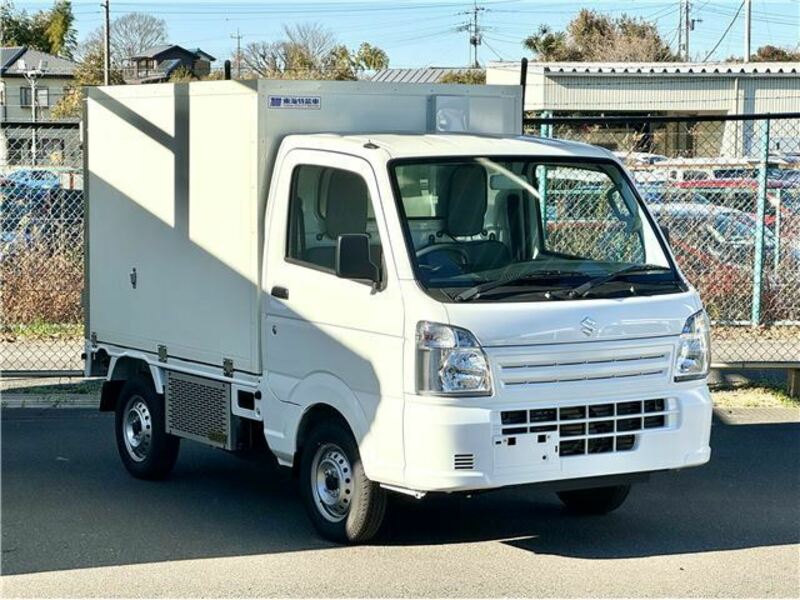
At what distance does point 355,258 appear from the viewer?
23.0ft

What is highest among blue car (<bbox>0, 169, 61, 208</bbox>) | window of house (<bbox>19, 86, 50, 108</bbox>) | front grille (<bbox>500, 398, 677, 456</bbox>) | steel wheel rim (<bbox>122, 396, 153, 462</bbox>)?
window of house (<bbox>19, 86, 50, 108</bbox>)

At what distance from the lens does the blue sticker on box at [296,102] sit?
7.93m

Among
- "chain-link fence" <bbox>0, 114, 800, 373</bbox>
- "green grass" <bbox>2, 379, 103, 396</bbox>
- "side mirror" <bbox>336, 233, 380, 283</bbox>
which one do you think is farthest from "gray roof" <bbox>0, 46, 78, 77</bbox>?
"side mirror" <bbox>336, 233, 380, 283</bbox>

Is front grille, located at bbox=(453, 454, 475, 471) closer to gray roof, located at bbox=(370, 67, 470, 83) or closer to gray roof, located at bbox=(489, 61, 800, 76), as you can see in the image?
gray roof, located at bbox=(489, 61, 800, 76)

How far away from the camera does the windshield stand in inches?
279

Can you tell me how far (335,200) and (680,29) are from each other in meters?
68.7

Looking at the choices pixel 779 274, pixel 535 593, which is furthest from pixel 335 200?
pixel 779 274

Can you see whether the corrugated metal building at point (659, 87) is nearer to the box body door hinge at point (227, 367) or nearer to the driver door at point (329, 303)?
the box body door hinge at point (227, 367)

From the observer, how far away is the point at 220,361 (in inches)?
328

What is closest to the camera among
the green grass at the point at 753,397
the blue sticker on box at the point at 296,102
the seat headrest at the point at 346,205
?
the seat headrest at the point at 346,205

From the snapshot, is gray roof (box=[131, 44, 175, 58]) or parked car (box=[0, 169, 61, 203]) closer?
parked car (box=[0, 169, 61, 203])

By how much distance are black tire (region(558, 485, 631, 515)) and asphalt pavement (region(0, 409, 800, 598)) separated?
0.26ft

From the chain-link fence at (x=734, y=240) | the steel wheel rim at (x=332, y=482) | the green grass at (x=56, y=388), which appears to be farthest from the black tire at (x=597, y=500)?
the chain-link fence at (x=734, y=240)

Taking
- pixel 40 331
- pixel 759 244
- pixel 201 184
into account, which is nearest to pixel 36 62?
pixel 40 331
